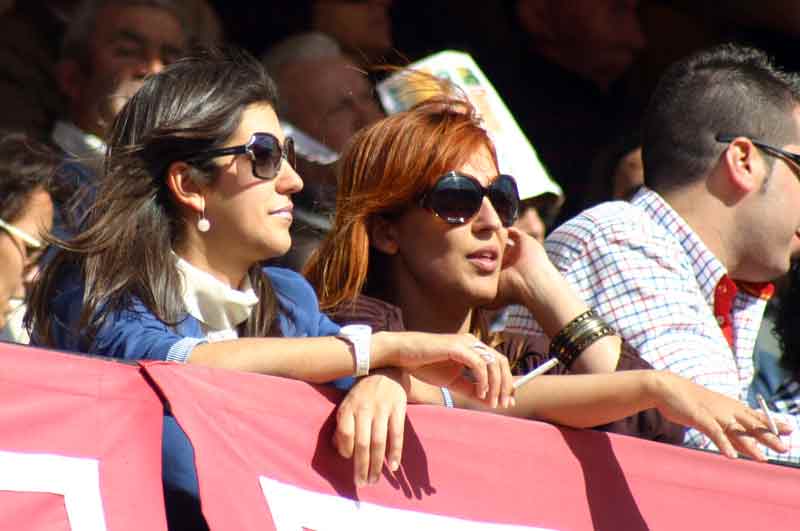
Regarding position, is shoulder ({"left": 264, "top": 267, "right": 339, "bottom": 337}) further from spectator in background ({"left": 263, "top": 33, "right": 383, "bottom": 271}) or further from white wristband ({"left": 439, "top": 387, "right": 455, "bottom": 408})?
spectator in background ({"left": 263, "top": 33, "right": 383, "bottom": 271})

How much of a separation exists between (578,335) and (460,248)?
345 millimetres

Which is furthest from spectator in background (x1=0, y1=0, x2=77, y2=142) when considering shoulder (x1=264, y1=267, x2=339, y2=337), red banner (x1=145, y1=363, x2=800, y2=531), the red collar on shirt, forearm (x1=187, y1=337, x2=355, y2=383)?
red banner (x1=145, y1=363, x2=800, y2=531)

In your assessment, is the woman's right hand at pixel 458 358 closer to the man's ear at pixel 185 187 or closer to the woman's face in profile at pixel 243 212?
the woman's face in profile at pixel 243 212

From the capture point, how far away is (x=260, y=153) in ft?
10.8

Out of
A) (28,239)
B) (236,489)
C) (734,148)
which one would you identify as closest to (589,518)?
(236,489)

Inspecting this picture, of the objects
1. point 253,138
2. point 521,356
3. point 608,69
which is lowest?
point 608,69

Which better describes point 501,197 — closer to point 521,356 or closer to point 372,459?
point 521,356

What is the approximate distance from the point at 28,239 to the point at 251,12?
248 cm

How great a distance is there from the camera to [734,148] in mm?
4289

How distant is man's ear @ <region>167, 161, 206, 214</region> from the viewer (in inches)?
129

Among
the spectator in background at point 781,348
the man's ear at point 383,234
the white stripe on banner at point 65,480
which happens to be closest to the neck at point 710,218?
the spectator in background at point 781,348

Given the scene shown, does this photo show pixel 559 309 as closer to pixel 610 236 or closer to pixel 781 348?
pixel 610 236

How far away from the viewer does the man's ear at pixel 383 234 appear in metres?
3.77

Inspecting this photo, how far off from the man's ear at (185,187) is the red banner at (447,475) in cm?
60
